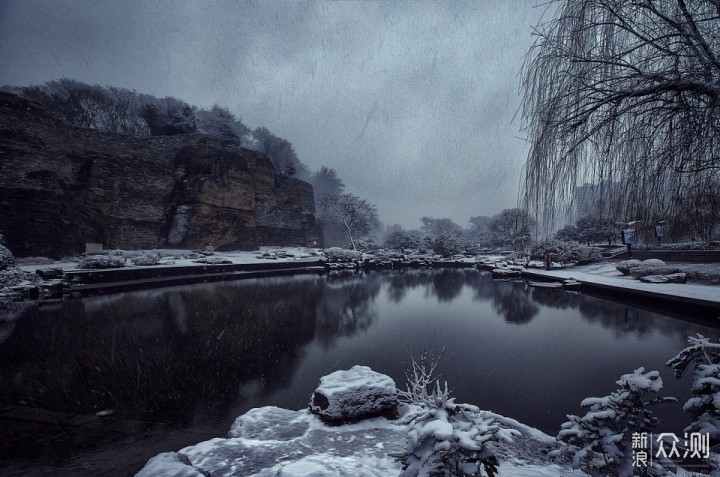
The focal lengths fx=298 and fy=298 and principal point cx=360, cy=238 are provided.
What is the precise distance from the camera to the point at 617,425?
1.80m

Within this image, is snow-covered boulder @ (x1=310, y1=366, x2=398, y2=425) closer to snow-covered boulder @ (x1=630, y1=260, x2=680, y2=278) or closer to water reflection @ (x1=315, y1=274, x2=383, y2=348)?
water reflection @ (x1=315, y1=274, x2=383, y2=348)

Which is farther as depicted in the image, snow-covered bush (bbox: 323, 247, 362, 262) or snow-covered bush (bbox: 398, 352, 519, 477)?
snow-covered bush (bbox: 323, 247, 362, 262)

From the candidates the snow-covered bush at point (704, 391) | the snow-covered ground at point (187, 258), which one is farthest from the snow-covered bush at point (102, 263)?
the snow-covered bush at point (704, 391)

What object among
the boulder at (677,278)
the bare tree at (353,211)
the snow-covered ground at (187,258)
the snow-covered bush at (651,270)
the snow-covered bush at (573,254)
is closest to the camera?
the boulder at (677,278)

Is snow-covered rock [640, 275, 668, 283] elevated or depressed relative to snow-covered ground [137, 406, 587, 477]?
elevated

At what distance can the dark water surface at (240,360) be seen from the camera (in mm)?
3221

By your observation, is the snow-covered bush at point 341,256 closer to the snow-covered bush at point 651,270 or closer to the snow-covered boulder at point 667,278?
the snow-covered bush at point 651,270

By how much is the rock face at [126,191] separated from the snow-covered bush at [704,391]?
73.1 ft

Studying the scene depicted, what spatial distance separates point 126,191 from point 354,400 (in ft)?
81.8

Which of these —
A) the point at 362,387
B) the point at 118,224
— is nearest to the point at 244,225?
the point at 118,224

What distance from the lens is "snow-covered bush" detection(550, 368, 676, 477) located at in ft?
5.32

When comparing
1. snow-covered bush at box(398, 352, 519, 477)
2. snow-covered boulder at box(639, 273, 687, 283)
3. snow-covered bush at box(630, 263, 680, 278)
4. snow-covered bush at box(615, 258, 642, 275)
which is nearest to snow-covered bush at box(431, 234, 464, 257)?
snow-covered bush at box(615, 258, 642, 275)

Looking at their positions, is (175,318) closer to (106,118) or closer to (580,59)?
(580,59)

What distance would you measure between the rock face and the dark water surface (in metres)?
10.0
